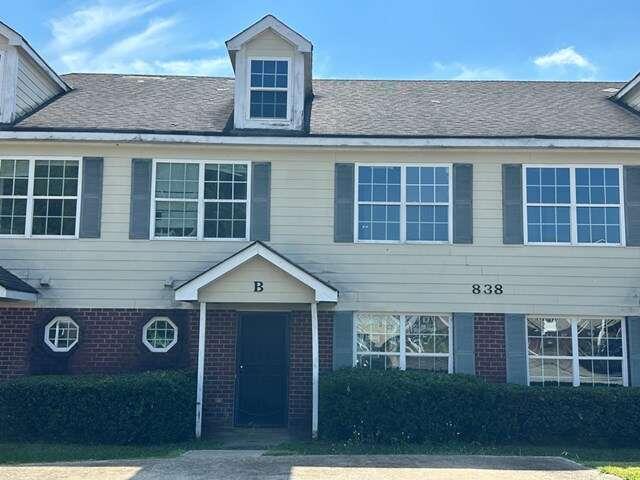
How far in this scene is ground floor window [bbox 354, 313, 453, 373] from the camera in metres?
12.7

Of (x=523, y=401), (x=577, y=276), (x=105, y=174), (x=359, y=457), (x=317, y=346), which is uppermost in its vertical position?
(x=105, y=174)

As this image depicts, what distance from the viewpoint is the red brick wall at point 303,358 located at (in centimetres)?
1246

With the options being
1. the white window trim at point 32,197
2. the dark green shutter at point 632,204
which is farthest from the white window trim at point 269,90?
the dark green shutter at point 632,204

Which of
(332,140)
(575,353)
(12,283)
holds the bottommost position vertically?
(575,353)

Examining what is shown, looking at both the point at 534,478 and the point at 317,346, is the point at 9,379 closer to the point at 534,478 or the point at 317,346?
the point at 317,346

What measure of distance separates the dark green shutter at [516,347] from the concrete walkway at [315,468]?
2.30 metres

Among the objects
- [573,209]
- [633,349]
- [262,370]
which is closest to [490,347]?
[633,349]

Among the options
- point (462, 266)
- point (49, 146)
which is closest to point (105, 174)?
point (49, 146)

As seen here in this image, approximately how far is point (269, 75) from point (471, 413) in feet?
24.0

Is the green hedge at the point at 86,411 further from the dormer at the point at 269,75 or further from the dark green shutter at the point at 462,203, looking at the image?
the dark green shutter at the point at 462,203

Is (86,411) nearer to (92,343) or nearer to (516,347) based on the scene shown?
(92,343)

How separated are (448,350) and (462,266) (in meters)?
1.55

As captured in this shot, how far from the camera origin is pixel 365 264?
41.9ft

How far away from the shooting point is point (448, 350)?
1268cm
